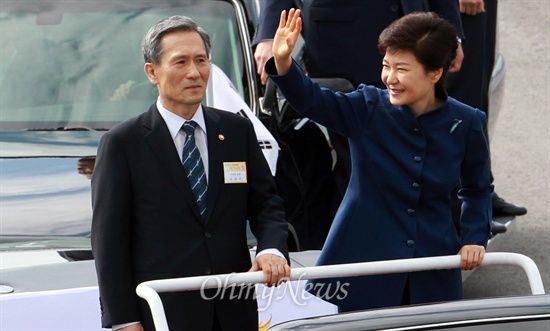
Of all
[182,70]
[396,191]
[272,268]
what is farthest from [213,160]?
[396,191]

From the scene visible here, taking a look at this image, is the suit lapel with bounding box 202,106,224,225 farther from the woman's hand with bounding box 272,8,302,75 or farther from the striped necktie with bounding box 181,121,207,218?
the woman's hand with bounding box 272,8,302,75

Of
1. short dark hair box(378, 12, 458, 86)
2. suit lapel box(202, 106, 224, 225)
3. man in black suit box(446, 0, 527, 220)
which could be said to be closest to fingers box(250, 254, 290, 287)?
suit lapel box(202, 106, 224, 225)

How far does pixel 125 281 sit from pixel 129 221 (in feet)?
0.56

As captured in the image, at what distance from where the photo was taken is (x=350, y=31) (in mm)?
5262

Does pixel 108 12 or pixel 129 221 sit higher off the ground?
pixel 108 12

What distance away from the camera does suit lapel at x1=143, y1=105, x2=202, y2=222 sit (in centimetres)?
357

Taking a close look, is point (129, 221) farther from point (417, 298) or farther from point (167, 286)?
point (417, 298)

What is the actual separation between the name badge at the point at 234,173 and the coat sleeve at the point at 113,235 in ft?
0.94

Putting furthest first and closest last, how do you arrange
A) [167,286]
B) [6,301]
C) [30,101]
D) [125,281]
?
1. [30,101]
2. [6,301]
3. [125,281]
4. [167,286]

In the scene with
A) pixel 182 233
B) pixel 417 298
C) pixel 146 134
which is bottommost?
pixel 417 298

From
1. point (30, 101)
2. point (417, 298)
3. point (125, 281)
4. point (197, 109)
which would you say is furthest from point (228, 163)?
point (30, 101)

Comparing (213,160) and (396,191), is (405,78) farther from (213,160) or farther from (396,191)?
(213,160)

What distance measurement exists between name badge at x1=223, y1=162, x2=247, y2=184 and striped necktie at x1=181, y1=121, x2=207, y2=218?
0.21ft

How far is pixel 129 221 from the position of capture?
11.6 feet
